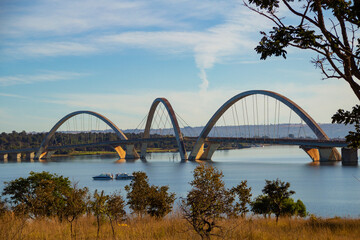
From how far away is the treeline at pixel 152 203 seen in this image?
945 cm

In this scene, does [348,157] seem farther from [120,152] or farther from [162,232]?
[162,232]

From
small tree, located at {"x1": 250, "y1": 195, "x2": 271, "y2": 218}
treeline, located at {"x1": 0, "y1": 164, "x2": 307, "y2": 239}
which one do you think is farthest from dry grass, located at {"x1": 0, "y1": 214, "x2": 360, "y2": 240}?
small tree, located at {"x1": 250, "y1": 195, "x2": 271, "y2": 218}

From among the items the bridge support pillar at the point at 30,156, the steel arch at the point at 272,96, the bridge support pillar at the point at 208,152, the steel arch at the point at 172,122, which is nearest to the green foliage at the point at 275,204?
the steel arch at the point at 272,96

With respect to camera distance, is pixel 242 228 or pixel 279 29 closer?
pixel 279 29

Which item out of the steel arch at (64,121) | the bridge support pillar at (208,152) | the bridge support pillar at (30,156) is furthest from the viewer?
the bridge support pillar at (30,156)

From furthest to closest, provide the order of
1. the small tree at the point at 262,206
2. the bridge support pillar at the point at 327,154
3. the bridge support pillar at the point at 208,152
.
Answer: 1. the bridge support pillar at the point at 208,152
2. the bridge support pillar at the point at 327,154
3. the small tree at the point at 262,206

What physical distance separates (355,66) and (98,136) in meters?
157

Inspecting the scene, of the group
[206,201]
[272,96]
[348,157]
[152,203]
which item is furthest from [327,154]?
[206,201]

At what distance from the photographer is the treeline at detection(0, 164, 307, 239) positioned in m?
9.45

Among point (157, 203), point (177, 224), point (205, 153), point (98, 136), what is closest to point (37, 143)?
point (98, 136)

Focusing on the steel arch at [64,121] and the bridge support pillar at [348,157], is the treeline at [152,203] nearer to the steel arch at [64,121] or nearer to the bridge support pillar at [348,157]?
the bridge support pillar at [348,157]

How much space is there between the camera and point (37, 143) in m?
153

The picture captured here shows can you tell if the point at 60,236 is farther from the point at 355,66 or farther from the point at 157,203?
the point at 157,203

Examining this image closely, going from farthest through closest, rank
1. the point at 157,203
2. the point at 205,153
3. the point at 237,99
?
the point at 205,153, the point at 237,99, the point at 157,203
